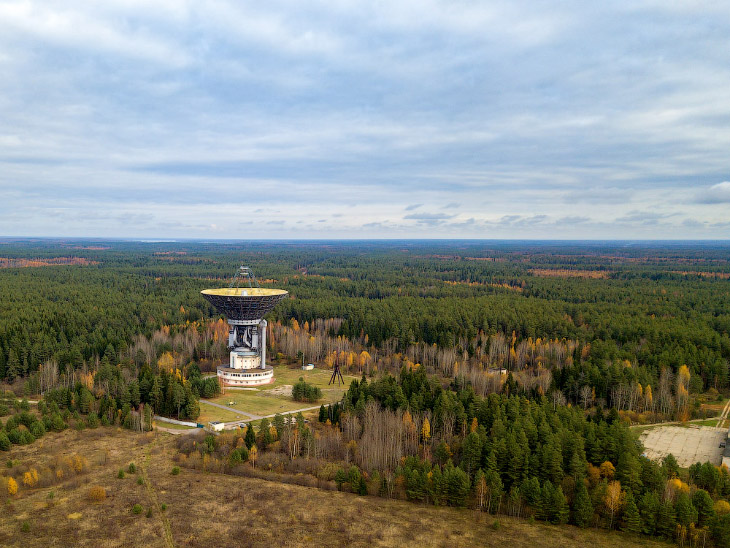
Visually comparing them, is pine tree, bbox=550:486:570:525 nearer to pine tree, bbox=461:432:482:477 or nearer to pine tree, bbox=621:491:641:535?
pine tree, bbox=621:491:641:535

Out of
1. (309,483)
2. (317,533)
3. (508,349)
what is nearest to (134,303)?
(508,349)

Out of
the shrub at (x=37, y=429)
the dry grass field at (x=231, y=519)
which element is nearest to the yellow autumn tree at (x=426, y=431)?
the dry grass field at (x=231, y=519)

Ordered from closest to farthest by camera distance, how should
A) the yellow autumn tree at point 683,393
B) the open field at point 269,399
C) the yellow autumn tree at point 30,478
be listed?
the yellow autumn tree at point 30,478 → the yellow autumn tree at point 683,393 → the open field at point 269,399

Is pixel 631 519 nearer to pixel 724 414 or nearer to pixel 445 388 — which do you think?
pixel 724 414

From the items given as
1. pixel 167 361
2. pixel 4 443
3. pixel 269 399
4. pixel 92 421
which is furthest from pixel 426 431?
pixel 167 361

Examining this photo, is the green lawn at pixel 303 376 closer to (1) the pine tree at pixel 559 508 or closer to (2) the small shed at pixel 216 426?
(2) the small shed at pixel 216 426
